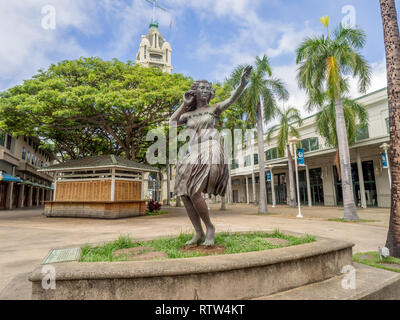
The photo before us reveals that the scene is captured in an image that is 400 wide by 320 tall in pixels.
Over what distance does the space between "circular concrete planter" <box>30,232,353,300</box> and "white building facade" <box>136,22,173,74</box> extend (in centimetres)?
5879

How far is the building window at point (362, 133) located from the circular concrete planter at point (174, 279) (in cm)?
1903

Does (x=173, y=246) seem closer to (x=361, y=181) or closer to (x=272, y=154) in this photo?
(x=361, y=181)

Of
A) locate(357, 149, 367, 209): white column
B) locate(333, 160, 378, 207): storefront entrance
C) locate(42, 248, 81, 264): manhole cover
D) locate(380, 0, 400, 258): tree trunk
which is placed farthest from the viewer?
locate(333, 160, 378, 207): storefront entrance

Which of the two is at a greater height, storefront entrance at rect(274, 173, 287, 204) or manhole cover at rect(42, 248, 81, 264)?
storefront entrance at rect(274, 173, 287, 204)

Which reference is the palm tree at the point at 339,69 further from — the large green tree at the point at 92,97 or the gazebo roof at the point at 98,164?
the gazebo roof at the point at 98,164

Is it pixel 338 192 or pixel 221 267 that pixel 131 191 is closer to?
pixel 221 267

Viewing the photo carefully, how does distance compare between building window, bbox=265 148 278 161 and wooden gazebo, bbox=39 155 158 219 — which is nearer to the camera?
wooden gazebo, bbox=39 155 158 219

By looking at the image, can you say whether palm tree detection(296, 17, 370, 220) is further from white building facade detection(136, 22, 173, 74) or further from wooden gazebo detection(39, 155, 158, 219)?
white building facade detection(136, 22, 173, 74)

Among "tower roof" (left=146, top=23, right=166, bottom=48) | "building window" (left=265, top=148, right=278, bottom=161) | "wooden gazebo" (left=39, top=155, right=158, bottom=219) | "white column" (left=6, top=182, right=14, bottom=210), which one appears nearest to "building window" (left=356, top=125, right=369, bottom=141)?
"building window" (left=265, top=148, right=278, bottom=161)

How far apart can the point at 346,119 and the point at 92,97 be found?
1559 centimetres

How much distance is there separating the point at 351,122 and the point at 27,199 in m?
36.2

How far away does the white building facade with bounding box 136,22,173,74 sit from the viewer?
58306mm

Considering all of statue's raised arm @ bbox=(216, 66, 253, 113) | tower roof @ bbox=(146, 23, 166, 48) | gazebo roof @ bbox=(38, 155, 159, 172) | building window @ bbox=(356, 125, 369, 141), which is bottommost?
statue's raised arm @ bbox=(216, 66, 253, 113)
